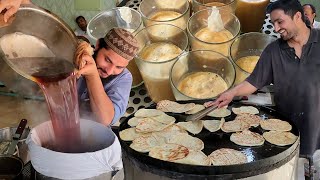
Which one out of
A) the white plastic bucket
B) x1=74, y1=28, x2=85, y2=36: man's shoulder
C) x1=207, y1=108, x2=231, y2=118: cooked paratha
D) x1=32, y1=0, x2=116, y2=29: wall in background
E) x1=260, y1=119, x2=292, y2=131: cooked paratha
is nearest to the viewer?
the white plastic bucket

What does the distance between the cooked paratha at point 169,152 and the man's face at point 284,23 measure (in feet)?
3.06

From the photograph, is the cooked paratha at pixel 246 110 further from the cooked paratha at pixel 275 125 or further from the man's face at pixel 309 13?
the man's face at pixel 309 13

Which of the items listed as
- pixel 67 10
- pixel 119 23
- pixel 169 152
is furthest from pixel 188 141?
pixel 67 10

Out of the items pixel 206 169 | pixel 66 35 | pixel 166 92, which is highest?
pixel 66 35

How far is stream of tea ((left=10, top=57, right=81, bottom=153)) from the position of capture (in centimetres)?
155

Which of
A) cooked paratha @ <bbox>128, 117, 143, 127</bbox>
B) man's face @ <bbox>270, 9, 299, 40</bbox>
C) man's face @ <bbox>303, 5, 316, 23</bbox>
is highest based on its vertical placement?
man's face @ <bbox>270, 9, 299, 40</bbox>

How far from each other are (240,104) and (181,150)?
1.73ft

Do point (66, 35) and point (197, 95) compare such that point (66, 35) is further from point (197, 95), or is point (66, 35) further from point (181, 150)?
point (197, 95)

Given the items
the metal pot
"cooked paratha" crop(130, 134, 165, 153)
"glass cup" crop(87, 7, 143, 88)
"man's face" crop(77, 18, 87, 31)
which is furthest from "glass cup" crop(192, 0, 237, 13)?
"man's face" crop(77, 18, 87, 31)

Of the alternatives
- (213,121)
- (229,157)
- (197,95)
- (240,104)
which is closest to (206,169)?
(229,157)

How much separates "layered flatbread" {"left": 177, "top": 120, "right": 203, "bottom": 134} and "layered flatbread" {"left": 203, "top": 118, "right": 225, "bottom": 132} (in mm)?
23

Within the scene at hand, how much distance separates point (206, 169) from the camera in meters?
1.80

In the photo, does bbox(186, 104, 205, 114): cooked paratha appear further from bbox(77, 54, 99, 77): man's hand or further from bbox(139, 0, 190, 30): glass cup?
bbox(139, 0, 190, 30): glass cup

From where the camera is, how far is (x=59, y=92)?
5.75 ft
